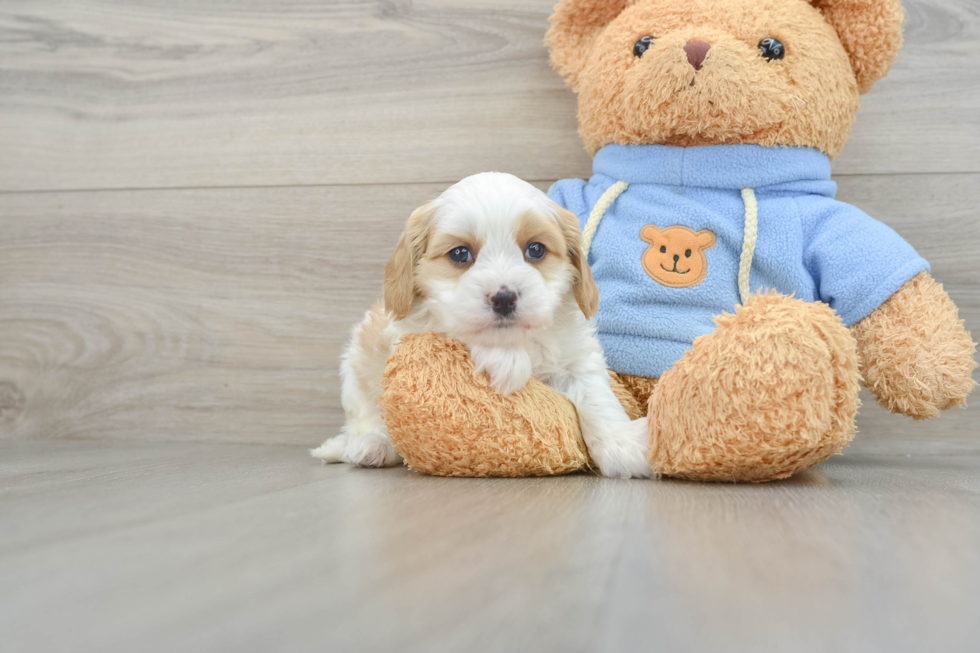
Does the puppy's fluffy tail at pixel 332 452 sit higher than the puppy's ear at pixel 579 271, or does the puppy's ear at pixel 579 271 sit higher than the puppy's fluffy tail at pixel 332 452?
the puppy's ear at pixel 579 271

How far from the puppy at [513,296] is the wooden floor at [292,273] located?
0.11 meters

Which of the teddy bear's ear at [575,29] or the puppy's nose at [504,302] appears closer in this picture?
the puppy's nose at [504,302]

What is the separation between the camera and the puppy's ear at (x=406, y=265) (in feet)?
3.25

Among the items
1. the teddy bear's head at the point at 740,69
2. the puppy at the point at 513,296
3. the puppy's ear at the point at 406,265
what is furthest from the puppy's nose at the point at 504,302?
the teddy bear's head at the point at 740,69

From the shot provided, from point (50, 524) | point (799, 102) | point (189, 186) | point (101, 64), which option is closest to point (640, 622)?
point (50, 524)

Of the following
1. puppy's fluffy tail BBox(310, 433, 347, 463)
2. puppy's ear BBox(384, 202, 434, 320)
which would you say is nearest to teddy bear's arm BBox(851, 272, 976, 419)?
puppy's ear BBox(384, 202, 434, 320)

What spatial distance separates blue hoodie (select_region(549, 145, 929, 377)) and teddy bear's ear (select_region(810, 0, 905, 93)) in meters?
0.17

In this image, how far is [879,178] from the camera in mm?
1346

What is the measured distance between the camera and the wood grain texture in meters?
1.49

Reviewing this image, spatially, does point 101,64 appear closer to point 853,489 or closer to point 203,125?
point 203,125

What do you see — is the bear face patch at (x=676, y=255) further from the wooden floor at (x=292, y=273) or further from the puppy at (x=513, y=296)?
the wooden floor at (x=292, y=273)

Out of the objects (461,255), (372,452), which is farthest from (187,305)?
(461,255)

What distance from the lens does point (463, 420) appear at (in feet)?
3.02

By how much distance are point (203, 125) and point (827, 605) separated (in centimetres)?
151
